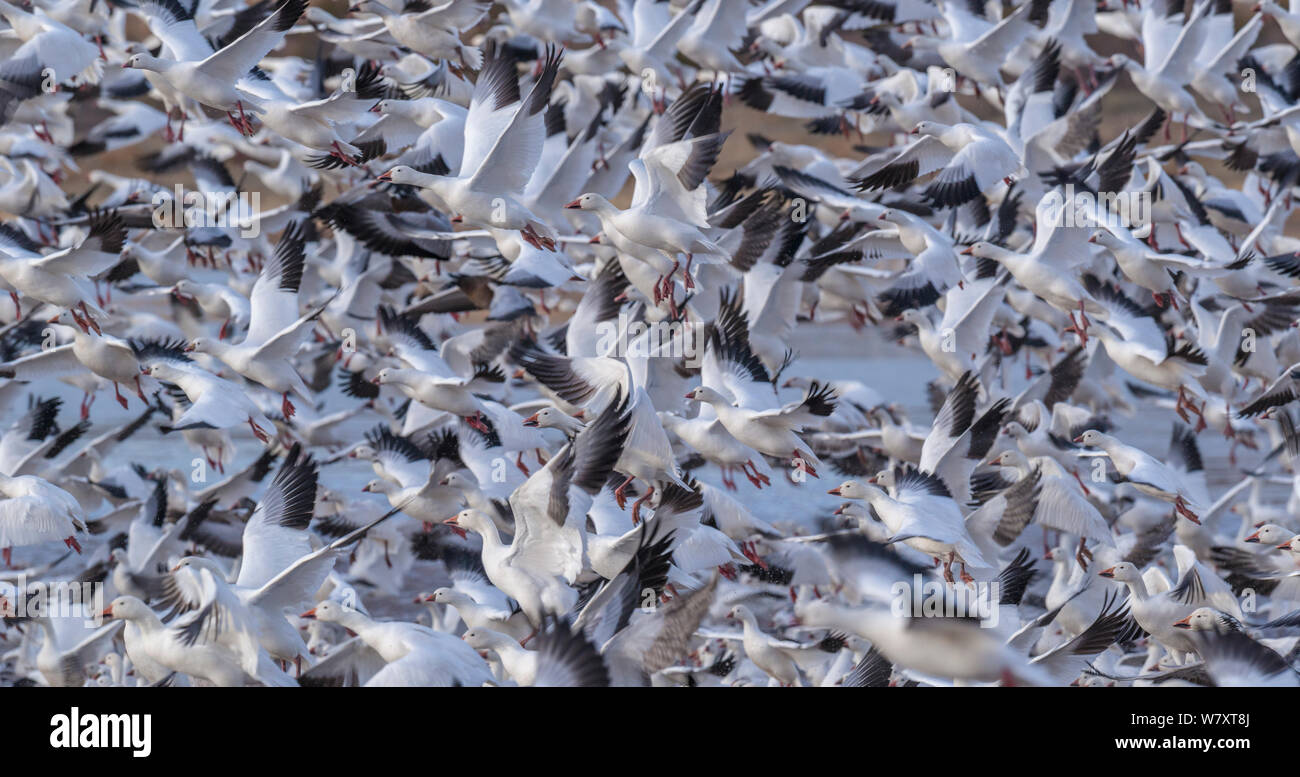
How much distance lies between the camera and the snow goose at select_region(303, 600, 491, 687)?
577 cm

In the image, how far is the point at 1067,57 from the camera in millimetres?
12367

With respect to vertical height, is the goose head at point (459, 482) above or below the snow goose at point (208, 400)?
below

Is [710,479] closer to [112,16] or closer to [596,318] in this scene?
[596,318]

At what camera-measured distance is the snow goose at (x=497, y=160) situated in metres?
7.95

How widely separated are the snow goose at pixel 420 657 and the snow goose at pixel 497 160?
261 cm

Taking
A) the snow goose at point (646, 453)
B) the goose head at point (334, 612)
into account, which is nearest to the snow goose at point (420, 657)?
the goose head at point (334, 612)

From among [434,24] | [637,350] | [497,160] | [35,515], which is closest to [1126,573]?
[637,350]

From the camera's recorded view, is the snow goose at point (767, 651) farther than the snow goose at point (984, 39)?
No

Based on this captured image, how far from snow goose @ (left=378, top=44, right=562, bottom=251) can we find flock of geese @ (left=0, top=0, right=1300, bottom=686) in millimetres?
26

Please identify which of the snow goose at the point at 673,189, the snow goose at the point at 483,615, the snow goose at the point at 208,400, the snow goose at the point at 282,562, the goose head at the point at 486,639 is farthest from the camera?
the snow goose at the point at 208,400

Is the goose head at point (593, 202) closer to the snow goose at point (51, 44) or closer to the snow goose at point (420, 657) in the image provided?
the snow goose at point (420, 657)

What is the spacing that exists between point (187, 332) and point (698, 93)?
6.23 metres

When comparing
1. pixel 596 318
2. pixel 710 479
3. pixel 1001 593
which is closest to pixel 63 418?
pixel 710 479

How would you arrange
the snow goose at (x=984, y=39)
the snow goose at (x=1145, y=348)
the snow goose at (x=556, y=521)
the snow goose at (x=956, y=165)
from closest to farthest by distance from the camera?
1. the snow goose at (x=556, y=521)
2. the snow goose at (x=1145, y=348)
3. the snow goose at (x=956, y=165)
4. the snow goose at (x=984, y=39)
